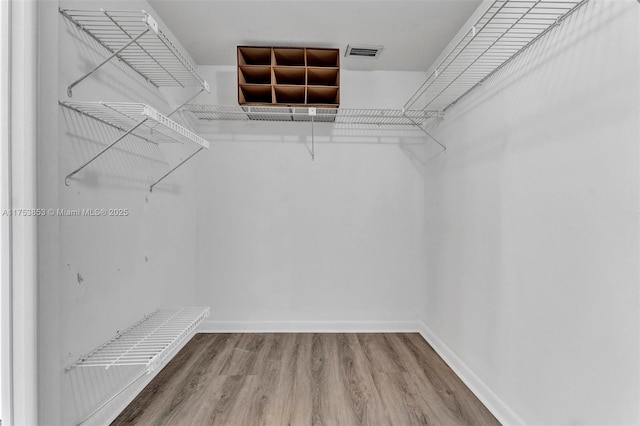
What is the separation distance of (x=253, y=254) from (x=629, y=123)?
2.48 metres

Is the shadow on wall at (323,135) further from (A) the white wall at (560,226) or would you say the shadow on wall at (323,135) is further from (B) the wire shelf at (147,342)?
(B) the wire shelf at (147,342)

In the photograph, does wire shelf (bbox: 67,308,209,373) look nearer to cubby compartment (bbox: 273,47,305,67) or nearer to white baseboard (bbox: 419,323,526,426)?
white baseboard (bbox: 419,323,526,426)

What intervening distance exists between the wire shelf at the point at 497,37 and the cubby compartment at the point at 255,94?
1.20 metres

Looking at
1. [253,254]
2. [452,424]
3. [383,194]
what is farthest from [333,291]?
[452,424]

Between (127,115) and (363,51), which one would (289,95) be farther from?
(127,115)

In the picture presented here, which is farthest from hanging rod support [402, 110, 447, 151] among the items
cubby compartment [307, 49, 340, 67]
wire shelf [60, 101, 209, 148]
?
wire shelf [60, 101, 209, 148]

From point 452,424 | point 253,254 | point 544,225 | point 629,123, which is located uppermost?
point 629,123

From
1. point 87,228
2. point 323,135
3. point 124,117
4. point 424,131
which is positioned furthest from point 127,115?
point 424,131

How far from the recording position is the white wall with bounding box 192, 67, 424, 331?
2.85 meters

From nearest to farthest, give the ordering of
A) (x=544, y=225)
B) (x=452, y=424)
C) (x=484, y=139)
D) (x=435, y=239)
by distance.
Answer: (x=544, y=225) → (x=452, y=424) → (x=484, y=139) → (x=435, y=239)

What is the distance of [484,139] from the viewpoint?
1891 millimetres

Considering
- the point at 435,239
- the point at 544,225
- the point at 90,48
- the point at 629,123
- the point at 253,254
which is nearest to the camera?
the point at 629,123

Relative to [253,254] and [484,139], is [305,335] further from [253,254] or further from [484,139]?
[484,139]

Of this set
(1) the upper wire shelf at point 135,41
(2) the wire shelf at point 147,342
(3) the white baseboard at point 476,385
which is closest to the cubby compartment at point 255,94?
(1) the upper wire shelf at point 135,41
